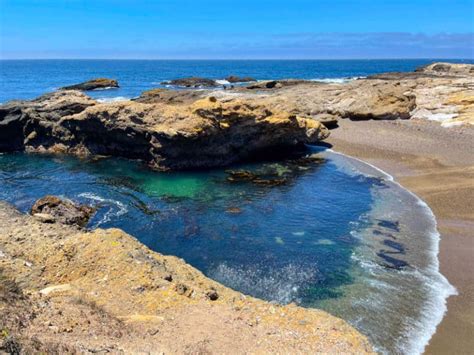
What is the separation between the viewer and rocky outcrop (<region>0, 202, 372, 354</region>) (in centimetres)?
669

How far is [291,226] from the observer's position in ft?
59.9

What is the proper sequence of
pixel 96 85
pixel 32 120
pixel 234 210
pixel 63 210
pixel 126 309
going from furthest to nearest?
pixel 96 85, pixel 32 120, pixel 234 210, pixel 63 210, pixel 126 309

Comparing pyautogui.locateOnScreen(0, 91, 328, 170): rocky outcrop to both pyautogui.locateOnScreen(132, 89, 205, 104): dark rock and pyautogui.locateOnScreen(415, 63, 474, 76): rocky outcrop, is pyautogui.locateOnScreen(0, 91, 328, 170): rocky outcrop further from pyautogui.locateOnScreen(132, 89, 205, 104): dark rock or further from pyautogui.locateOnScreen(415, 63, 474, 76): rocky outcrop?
pyautogui.locateOnScreen(415, 63, 474, 76): rocky outcrop

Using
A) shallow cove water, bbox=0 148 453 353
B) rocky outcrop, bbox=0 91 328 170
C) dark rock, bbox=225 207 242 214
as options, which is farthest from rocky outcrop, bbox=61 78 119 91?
dark rock, bbox=225 207 242 214

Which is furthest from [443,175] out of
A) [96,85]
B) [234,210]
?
[96,85]

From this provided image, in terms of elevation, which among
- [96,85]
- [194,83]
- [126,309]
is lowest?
[126,309]

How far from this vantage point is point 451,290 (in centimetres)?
1319

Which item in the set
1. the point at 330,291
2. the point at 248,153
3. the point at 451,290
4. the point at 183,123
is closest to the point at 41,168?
the point at 183,123

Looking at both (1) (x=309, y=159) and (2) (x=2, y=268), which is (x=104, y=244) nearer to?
(2) (x=2, y=268)

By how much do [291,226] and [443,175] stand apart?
11.0m

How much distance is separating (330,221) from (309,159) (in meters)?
10.7

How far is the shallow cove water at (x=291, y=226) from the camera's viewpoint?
504 inches

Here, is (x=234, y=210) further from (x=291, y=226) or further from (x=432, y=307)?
(x=432, y=307)

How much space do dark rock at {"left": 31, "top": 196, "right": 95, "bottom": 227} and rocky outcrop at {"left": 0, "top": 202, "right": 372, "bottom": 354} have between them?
23.1ft
